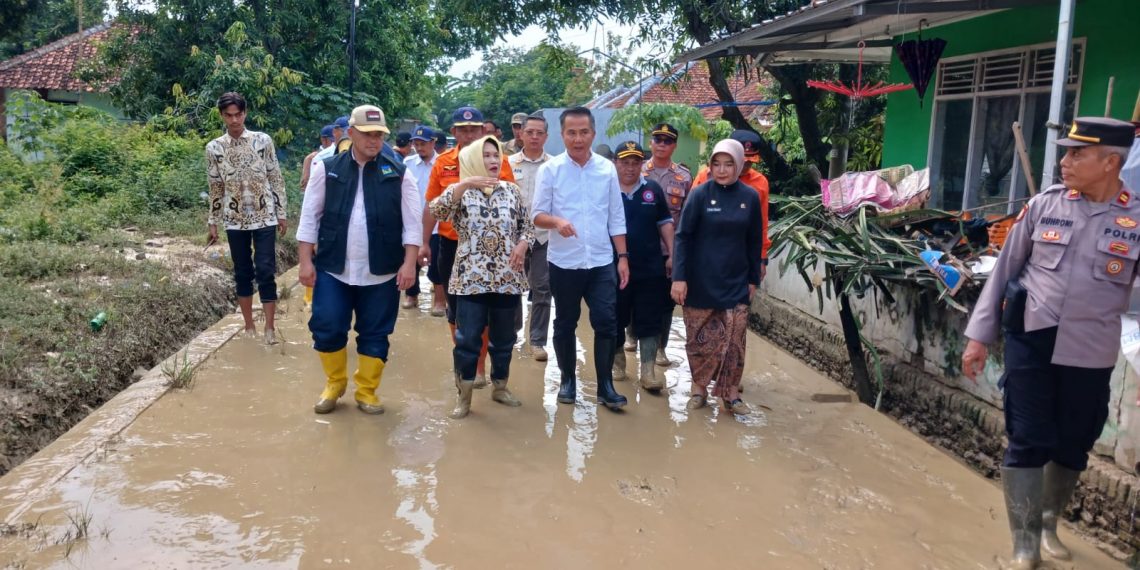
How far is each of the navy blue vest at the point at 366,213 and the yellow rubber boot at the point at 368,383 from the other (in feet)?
1.94

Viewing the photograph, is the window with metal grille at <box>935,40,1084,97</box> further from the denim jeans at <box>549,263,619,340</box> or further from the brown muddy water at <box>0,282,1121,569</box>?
the denim jeans at <box>549,263,619,340</box>

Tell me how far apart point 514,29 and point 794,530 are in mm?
12039

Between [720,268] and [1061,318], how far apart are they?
7.76 feet

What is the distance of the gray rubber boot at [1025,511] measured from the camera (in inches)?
147

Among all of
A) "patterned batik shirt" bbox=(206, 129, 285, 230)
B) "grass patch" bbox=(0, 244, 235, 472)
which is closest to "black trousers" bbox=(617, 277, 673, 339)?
"patterned batik shirt" bbox=(206, 129, 285, 230)

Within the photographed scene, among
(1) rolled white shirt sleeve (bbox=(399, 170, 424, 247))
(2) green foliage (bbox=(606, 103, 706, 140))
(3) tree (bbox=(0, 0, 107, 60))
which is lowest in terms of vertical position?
A: (1) rolled white shirt sleeve (bbox=(399, 170, 424, 247))

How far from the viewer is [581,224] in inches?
220

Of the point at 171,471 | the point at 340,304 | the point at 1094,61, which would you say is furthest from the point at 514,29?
the point at 171,471

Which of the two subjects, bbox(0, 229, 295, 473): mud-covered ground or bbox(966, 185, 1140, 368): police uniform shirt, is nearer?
bbox(966, 185, 1140, 368): police uniform shirt

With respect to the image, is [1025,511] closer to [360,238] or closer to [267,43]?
[360,238]

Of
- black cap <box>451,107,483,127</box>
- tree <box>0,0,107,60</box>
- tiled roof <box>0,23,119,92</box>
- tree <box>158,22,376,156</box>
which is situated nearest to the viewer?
black cap <box>451,107,483,127</box>

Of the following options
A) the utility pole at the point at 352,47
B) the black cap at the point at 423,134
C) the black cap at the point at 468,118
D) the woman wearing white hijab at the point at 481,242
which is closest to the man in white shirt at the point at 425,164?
the black cap at the point at 423,134

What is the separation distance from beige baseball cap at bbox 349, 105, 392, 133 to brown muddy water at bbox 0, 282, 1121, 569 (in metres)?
1.74

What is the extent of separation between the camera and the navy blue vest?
522 cm
